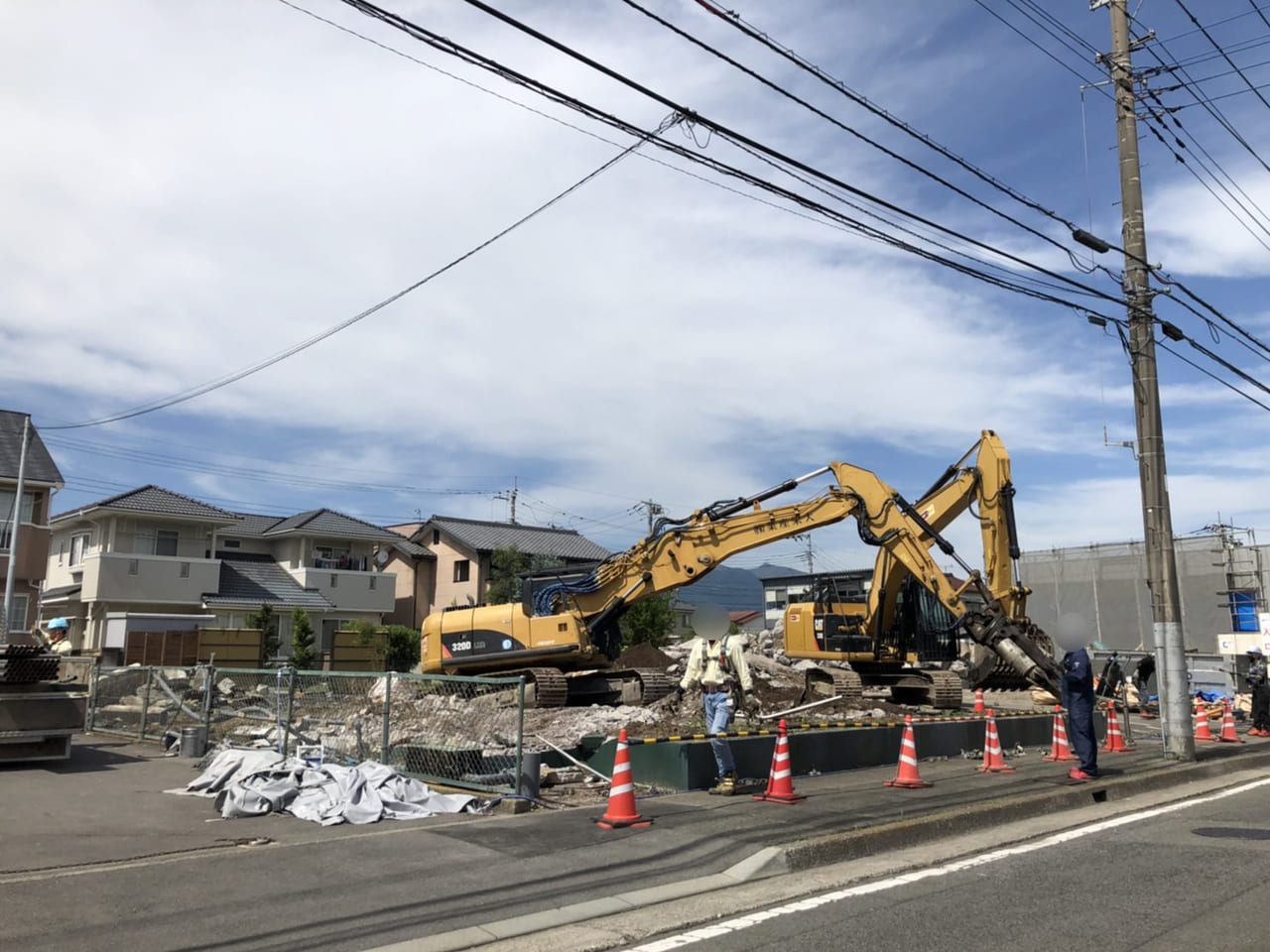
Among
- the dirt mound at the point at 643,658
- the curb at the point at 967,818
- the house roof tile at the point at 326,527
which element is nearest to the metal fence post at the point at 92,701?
the dirt mound at the point at 643,658

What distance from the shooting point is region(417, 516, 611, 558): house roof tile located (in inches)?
1962

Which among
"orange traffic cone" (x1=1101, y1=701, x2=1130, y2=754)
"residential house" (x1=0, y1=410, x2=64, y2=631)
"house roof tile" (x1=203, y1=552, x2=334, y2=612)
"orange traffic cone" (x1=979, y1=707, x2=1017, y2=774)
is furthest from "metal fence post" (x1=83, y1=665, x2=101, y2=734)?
"house roof tile" (x1=203, y1=552, x2=334, y2=612)

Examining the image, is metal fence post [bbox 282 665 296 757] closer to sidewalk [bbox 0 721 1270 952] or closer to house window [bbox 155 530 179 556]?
sidewalk [bbox 0 721 1270 952]

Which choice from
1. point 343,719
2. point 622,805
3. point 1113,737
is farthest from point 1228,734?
point 343,719

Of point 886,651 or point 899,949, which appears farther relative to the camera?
point 886,651

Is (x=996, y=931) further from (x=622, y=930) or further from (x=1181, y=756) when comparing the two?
(x=1181, y=756)

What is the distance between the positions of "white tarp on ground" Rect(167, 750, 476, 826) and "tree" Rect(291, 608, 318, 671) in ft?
85.5

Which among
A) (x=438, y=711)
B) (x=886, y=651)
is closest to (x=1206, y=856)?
(x=438, y=711)

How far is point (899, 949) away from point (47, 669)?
454 inches

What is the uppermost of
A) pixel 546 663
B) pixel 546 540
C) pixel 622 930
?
pixel 546 540

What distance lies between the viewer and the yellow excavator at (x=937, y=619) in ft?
50.7

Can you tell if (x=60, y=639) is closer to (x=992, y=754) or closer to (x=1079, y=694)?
(x=992, y=754)

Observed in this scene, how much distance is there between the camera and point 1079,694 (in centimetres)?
1208

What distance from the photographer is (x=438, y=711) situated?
13.5 meters
